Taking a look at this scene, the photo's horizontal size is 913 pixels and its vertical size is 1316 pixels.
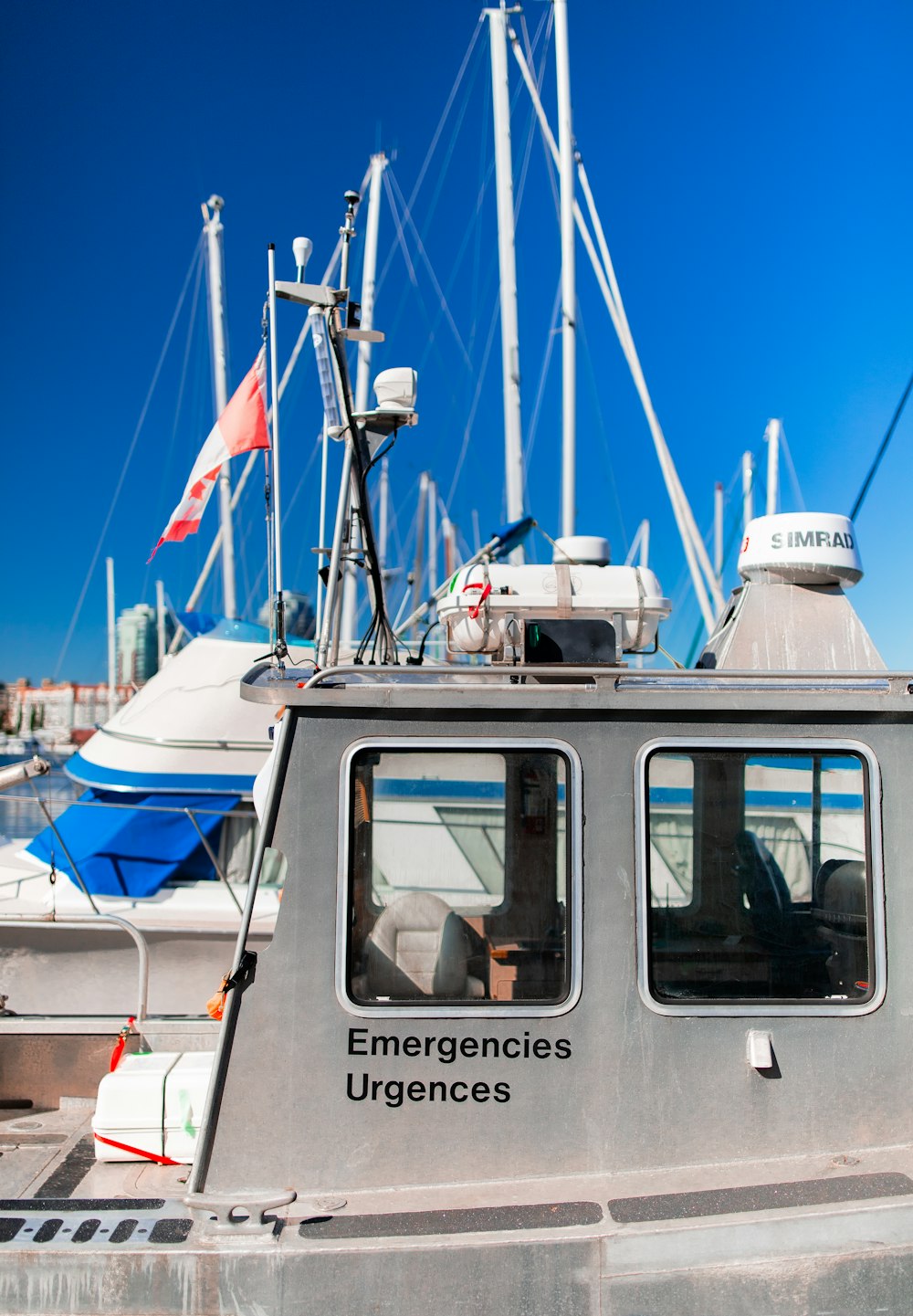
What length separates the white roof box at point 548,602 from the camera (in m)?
4.26

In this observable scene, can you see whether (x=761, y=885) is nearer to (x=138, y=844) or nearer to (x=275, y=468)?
(x=275, y=468)

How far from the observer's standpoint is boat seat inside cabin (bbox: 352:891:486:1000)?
3.13m

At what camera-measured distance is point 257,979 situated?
308 cm

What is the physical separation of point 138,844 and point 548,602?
6.82 meters

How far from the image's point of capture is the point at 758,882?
3.30 metres

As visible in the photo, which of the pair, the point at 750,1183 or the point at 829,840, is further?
the point at 829,840

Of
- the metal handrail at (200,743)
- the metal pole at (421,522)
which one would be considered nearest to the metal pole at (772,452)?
the metal pole at (421,522)

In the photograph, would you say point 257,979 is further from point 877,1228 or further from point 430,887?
point 877,1228

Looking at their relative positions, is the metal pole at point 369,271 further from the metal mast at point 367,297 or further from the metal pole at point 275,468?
the metal pole at point 275,468

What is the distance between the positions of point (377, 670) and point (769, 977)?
4.99ft

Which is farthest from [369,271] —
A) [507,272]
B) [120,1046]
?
[120,1046]

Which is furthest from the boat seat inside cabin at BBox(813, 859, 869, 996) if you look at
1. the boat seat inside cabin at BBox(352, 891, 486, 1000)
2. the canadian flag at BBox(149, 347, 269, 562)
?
the canadian flag at BBox(149, 347, 269, 562)

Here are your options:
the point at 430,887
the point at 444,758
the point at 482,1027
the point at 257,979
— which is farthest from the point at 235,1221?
the point at 444,758

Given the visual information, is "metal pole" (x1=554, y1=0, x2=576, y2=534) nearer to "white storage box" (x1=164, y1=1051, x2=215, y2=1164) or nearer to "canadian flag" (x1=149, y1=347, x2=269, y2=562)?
"canadian flag" (x1=149, y1=347, x2=269, y2=562)
